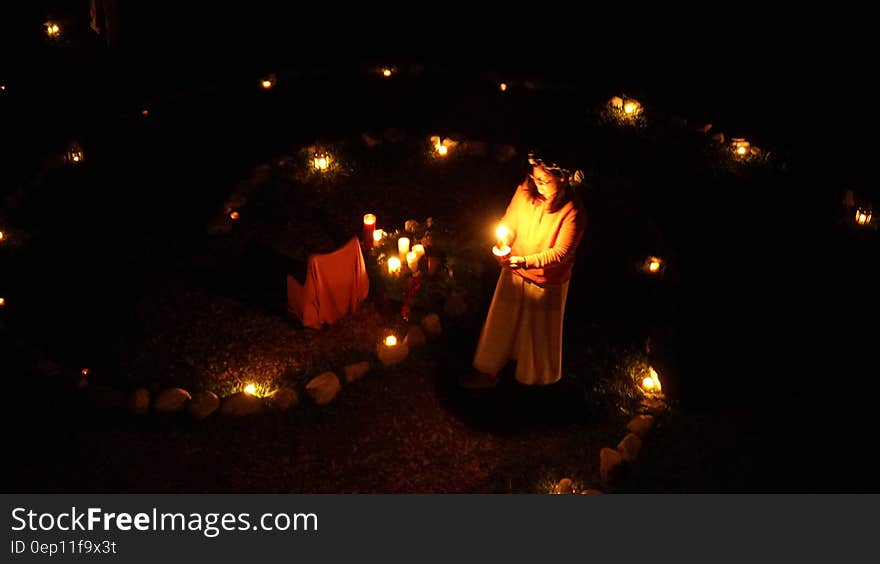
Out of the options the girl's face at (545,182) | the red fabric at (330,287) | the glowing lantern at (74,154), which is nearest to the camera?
the girl's face at (545,182)

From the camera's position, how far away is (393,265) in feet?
24.7

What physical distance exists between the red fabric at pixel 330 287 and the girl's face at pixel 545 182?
2.19 metres

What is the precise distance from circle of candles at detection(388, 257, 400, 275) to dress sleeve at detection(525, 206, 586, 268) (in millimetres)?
2204

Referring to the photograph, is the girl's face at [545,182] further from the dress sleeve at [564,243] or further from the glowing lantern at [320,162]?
the glowing lantern at [320,162]

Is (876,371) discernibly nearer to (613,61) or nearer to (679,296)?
(679,296)

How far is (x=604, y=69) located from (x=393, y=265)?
6.31m

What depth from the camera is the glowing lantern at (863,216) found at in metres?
8.64

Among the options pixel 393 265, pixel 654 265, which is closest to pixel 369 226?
pixel 393 265

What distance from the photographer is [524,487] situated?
19.3ft

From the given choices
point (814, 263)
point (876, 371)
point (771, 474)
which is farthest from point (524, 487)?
point (814, 263)

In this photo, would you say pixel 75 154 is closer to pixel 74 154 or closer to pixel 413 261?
pixel 74 154

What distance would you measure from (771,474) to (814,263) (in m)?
3.31

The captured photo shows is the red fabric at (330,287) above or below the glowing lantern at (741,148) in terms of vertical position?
below

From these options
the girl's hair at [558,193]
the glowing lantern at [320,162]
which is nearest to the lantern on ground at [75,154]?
the glowing lantern at [320,162]
